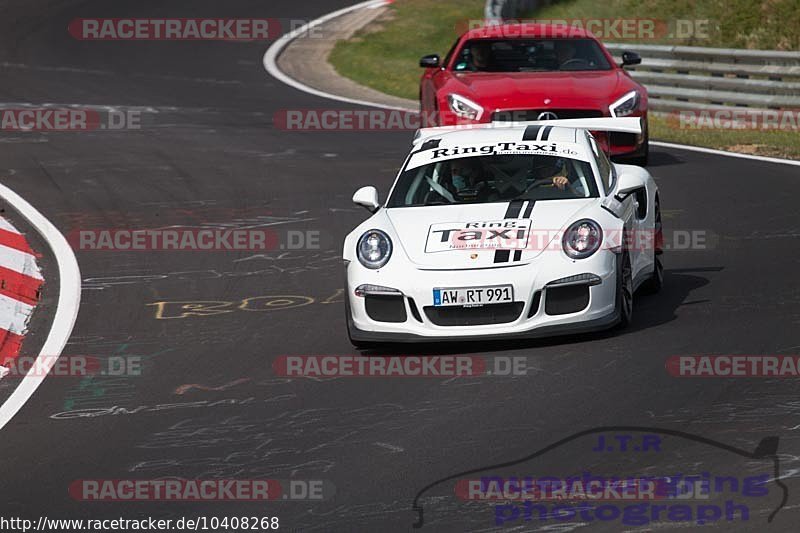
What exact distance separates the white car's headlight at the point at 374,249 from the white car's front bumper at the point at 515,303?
0.17 m

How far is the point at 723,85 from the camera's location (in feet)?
69.5

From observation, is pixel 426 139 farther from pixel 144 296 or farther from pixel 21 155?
pixel 21 155

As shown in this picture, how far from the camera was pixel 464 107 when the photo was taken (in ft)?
52.2

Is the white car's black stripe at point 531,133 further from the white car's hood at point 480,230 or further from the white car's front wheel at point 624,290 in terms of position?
the white car's front wheel at point 624,290

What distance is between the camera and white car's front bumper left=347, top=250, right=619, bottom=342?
914cm

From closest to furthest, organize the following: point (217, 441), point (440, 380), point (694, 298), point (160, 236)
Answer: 1. point (217, 441)
2. point (440, 380)
3. point (694, 298)
4. point (160, 236)

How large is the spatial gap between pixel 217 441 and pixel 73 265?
18.0 ft

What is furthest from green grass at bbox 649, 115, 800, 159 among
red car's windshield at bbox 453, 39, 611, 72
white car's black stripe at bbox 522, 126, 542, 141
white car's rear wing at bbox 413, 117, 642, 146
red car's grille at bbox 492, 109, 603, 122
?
white car's black stripe at bbox 522, 126, 542, 141

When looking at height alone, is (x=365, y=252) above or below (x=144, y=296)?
above

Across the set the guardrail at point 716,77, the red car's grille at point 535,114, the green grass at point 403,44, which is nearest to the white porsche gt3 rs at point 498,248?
the red car's grille at point 535,114

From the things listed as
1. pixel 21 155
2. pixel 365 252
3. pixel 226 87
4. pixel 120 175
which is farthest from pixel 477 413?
pixel 226 87

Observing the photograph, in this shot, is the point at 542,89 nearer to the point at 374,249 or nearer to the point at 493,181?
the point at 493,181

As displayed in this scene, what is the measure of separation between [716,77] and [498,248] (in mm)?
12974

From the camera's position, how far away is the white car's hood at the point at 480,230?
9.27 m
